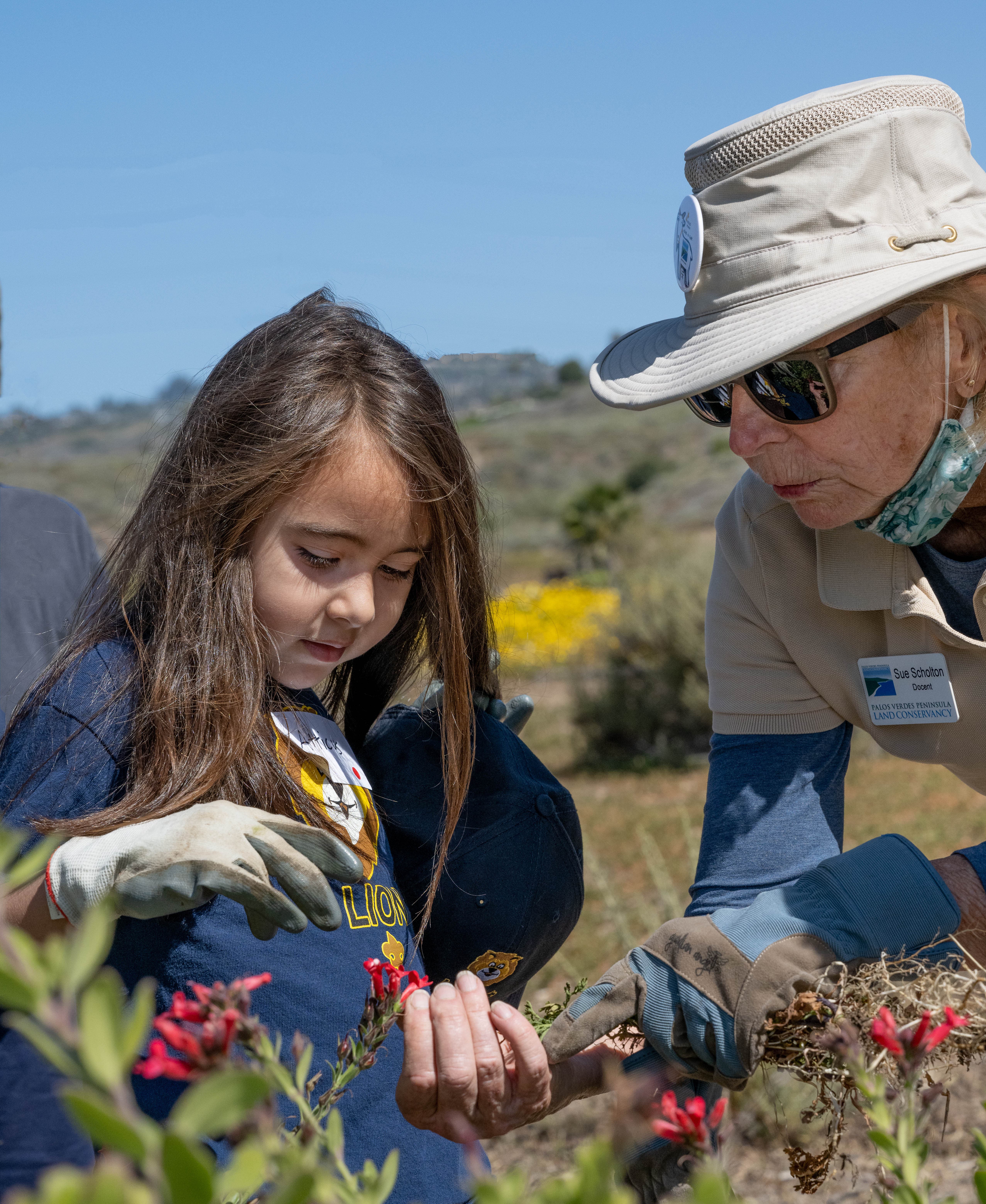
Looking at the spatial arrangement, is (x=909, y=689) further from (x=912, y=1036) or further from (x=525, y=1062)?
(x=912, y=1036)

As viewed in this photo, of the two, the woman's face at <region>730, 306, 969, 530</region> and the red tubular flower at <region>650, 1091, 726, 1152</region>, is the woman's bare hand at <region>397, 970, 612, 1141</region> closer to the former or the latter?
the red tubular flower at <region>650, 1091, 726, 1152</region>

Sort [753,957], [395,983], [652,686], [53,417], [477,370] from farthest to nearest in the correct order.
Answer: [652,686] < [53,417] < [477,370] < [753,957] < [395,983]

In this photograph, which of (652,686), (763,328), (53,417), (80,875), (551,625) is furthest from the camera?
(551,625)

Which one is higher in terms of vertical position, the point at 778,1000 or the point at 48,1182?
the point at 48,1182

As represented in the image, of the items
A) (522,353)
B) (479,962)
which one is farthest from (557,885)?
(522,353)

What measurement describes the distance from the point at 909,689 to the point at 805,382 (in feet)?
1.67

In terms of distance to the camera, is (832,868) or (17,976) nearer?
(17,976)

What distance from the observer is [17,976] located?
12.6 inches

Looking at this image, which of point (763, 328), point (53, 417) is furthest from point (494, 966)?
point (53, 417)

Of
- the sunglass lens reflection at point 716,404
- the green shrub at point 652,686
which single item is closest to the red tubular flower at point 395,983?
the sunglass lens reflection at point 716,404

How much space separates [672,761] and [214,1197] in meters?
8.81

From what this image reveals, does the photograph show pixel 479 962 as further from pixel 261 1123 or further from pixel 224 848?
pixel 261 1123

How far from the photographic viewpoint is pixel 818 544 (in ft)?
5.48

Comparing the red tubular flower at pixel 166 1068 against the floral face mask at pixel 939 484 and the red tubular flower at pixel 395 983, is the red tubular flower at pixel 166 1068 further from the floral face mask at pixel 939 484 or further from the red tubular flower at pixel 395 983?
the floral face mask at pixel 939 484
